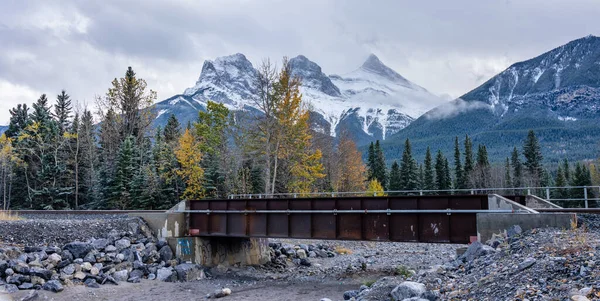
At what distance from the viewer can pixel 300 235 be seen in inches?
890

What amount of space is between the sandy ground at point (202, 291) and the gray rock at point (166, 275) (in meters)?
0.45

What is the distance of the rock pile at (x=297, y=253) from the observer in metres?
29.1

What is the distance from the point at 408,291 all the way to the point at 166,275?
1403 cm

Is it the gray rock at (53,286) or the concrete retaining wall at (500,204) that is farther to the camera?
the concrete retaining wall at (500,204)

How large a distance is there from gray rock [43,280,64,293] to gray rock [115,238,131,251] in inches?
197

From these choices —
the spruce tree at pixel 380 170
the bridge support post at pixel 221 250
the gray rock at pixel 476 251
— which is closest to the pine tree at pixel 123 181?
the bridge support post at pixel 221 250

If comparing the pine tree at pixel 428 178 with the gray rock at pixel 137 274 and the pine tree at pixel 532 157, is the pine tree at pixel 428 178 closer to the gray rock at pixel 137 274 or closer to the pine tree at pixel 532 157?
the pine tree at pixel 532 157

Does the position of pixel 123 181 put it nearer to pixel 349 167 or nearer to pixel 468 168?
pixel 349 167

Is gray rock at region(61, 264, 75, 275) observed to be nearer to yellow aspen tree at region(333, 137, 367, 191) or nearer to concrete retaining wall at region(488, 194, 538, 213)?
concrete retaining wall at region(488, 194, 538, 213)

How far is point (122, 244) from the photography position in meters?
22.8

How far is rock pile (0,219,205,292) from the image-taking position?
17453mm

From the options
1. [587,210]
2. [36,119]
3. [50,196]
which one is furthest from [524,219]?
[36,119]

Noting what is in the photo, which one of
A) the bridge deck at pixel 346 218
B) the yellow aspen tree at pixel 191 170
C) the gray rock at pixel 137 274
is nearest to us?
the bridge deck at pixel 346 218

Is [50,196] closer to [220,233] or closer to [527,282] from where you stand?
[220,233]
